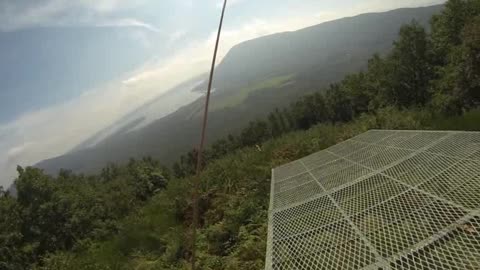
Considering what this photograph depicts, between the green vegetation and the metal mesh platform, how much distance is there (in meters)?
1.73

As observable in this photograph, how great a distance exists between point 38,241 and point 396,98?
3630 centimetres

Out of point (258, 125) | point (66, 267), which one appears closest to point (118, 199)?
point (66, 267)

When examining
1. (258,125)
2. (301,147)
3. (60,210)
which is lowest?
(258,125)

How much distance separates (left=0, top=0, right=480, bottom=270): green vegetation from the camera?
8.77 metres

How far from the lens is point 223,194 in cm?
1113

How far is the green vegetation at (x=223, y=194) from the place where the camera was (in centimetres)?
877

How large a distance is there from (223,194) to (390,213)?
769 centimetres

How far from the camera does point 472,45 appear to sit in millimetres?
18359

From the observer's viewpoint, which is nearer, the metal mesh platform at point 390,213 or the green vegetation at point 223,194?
the metal mesh platform at point 390,213

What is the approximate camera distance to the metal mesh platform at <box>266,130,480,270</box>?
114 inches

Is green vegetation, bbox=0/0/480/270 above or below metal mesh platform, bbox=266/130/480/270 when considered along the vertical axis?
below

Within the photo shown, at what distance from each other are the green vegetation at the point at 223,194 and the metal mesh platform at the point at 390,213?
173 centimetres

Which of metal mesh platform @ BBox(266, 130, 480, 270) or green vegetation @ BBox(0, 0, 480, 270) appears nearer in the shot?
metal mesh platform @ BBox(266, 130, 480, 270)

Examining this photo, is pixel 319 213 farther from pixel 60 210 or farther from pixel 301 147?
pixel 60 210
